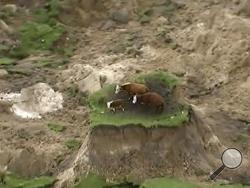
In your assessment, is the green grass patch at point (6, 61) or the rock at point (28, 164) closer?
the rock at point (28, 164)

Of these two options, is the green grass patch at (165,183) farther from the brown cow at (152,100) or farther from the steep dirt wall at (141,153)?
the brown cow at (152,100)

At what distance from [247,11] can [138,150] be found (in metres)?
6.25

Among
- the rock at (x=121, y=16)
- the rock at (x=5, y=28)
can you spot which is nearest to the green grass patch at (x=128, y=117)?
the rock at (x=5, y=28)

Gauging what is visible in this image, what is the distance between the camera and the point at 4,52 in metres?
14.8

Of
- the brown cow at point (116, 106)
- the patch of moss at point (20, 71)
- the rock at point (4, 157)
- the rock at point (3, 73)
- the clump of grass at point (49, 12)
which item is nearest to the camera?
the brown cow at point (116, 106)

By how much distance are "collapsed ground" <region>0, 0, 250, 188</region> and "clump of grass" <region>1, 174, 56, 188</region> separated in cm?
36

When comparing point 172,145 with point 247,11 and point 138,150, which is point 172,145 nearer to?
point 138,150

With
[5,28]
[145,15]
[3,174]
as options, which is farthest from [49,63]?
[3,174]

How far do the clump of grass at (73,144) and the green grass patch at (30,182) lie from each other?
1137 millimetres

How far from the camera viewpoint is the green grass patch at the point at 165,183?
8641 millimetres

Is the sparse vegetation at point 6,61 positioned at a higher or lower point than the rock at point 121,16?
higher

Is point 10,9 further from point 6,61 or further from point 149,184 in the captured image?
point 149,184

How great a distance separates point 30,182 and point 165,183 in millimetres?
2227

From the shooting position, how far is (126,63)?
14000mm
